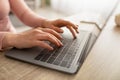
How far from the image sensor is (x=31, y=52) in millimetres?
652

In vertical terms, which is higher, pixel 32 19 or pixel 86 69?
pixel 86 69

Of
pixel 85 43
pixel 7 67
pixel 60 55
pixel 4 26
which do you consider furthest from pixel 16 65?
pixel 4 26

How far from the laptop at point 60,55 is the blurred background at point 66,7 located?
1.29m

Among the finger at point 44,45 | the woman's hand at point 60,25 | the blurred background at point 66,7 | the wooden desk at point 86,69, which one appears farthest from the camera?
the blurred background at point 66,7

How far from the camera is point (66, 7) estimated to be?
2354 millimetres

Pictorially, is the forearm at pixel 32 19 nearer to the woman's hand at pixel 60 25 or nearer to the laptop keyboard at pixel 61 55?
the woman's hand at pixel 60 25

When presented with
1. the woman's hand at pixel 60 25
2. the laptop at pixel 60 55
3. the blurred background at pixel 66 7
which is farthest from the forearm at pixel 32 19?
the blurred background at pixel 66 7

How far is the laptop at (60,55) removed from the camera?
22.6 inches

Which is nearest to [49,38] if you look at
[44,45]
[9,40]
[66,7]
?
[44,45]

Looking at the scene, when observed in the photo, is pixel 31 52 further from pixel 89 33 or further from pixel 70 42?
pixel 89 33

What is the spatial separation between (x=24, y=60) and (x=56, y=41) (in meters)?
0.14

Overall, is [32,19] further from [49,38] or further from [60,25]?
[49,38]

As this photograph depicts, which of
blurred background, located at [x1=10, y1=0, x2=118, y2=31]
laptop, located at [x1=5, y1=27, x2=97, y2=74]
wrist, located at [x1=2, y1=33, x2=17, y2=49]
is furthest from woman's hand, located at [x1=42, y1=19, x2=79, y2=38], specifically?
blurred background, located at [x1=10, y1=0, x2=118, y2=31]

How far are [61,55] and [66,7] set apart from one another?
1780mm
